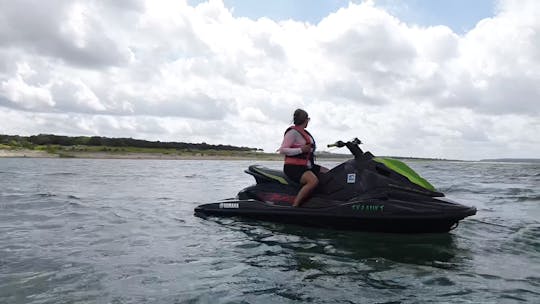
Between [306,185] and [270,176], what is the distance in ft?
4.01

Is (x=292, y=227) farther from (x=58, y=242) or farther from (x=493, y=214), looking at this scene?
(x=493, y=214)

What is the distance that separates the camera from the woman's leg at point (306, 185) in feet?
27.0

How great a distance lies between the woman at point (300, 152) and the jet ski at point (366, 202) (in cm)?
23

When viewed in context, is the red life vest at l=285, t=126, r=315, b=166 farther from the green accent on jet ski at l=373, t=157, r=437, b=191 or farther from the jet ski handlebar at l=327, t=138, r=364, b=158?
the green accent on jet ski at l=373, t=157, r=437, b=191

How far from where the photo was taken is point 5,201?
12.0 metres

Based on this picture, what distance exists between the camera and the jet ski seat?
8.95 metres

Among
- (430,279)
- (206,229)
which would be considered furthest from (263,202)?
(430,279)

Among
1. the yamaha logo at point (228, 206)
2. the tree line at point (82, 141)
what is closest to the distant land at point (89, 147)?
the tree line at point (82, 141)

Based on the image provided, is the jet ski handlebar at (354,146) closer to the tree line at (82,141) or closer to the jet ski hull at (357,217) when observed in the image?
the jet ski hull at (357,217)

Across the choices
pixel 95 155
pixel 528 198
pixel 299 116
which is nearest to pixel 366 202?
pixel 299 116

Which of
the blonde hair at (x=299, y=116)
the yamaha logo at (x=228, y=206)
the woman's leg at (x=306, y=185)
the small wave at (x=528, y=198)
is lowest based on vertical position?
the yamaha logo at (x=228, y=206)

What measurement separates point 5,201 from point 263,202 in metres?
7.31

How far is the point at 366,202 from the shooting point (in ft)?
24.7

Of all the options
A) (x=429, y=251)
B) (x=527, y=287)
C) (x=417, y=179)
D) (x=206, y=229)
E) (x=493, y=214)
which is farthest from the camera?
(x=493, y=214)
